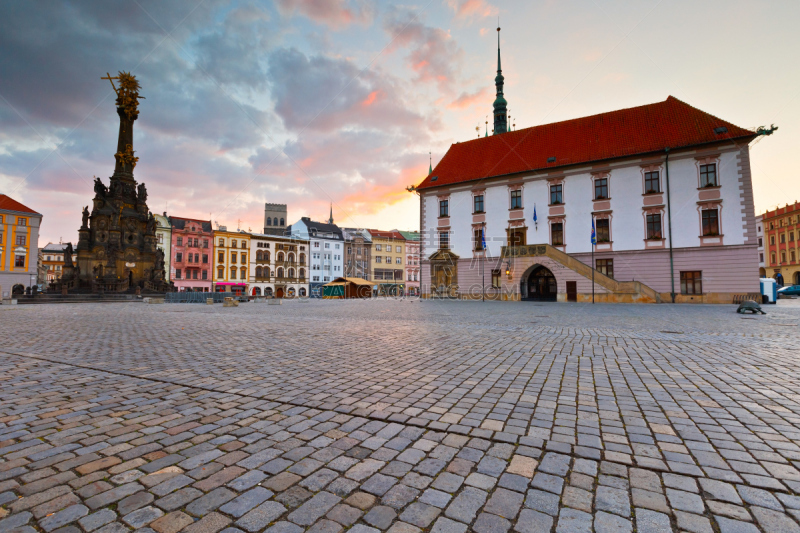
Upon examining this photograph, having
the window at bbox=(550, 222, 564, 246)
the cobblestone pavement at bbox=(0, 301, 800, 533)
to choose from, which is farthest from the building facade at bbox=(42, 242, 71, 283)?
the cobblestone pavement at bbox=(0, 301, 800, 533)

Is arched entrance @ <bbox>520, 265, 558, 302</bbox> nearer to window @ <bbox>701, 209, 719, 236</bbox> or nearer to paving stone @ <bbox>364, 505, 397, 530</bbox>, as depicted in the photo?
window @ <bbox>701, 209, 719, 236</bbox>

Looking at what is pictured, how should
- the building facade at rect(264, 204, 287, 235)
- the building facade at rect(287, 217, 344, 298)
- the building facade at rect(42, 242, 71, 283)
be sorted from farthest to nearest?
the building facade at rect(42, 242, 71, 283)
the building facade at rect(264, 204, 287, 235)
the building facade at rect(287, 217, 344, 298)

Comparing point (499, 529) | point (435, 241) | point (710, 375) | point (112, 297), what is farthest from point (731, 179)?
point (112, 297)

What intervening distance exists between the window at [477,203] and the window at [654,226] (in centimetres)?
1382

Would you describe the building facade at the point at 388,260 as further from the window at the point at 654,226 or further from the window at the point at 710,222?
the window at the point at 710,222

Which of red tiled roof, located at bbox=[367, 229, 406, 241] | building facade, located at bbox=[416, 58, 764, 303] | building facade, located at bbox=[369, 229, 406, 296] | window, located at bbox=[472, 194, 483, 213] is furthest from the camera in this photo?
red tiled roof, located at bbox=[367, 229, 406, 241]

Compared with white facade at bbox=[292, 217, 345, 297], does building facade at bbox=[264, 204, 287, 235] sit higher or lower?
higher

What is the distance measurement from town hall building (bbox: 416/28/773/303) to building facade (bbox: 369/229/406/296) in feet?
151

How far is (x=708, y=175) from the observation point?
92.6ft

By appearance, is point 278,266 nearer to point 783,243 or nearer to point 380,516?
point 380,516

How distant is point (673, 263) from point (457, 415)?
32363mm

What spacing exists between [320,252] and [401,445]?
3142 inches

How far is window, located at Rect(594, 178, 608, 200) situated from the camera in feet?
104

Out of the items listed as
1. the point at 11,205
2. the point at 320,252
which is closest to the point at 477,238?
the point at 320,252
